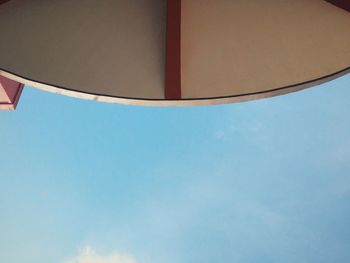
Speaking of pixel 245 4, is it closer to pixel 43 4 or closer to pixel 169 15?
pixel 169 15

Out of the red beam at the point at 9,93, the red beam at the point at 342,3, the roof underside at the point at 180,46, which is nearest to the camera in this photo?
the red beam at the point at 342,3

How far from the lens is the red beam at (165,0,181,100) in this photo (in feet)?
20.1

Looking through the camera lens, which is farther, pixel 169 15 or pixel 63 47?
pixel 63 47

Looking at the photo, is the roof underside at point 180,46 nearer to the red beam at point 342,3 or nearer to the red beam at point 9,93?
the red beam at point 342,3

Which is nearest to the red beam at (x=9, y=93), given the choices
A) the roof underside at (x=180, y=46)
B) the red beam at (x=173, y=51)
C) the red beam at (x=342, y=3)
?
the roof underside at (x=180, y=46)

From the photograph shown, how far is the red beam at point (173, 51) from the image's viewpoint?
6137 mm

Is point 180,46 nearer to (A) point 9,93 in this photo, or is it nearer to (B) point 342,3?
(B) point 342,3

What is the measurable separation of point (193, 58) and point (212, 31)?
1.79 feet

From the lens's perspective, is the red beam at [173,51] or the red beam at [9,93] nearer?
the red beam at [173,51]

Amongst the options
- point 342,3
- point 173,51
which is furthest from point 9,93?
point 342,3

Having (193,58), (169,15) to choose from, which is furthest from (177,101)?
(169,15)

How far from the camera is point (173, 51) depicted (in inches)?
247

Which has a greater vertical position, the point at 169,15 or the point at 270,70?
the point at 169,15

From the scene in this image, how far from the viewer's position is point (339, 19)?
633cm
